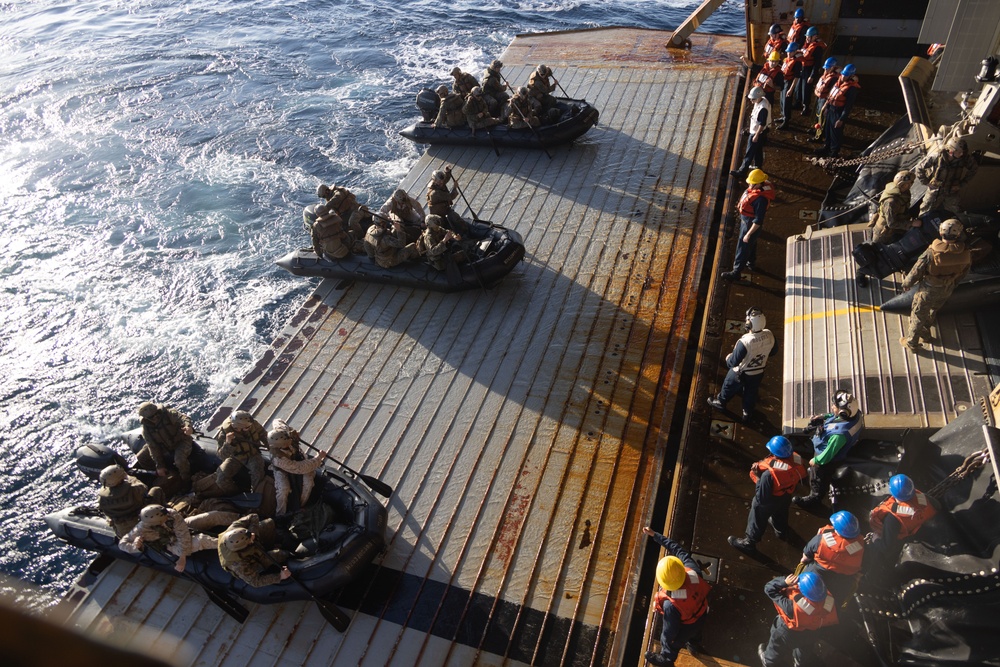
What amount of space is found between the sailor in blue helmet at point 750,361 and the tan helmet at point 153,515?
6355mm

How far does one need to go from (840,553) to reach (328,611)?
495cm

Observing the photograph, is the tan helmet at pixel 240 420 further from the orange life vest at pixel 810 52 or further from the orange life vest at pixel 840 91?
the orange life vest at pixel 810 52

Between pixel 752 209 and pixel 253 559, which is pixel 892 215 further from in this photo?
pixel 253 559

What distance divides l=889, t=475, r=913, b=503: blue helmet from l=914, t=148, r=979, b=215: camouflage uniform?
14.8ft

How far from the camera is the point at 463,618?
727 centimetres

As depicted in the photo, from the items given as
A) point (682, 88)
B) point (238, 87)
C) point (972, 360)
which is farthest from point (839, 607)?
point (238, 87)

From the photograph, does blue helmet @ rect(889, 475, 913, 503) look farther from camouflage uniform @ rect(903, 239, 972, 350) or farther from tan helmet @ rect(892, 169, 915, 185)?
tan helmet @ rect(892, 169, 915, 185)

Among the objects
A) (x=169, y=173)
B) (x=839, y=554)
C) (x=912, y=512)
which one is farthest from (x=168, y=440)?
(x=169, y=173)

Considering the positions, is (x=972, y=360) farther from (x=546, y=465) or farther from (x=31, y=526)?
(x=31, y=526)

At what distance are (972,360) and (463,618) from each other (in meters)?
6.37

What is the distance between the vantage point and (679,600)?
18.7 feet

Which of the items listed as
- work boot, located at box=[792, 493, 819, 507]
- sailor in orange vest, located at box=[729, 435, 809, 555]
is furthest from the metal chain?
sailor in orange vest, located at box=[729, 435, 809, 555]

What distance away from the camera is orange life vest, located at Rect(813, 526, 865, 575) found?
574 centimetres

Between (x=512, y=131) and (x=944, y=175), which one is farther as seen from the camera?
(x=512, y=131)
